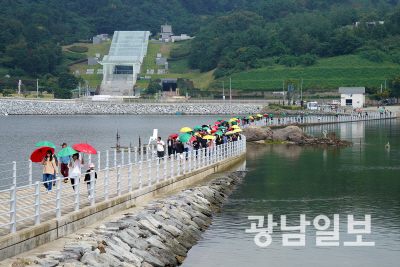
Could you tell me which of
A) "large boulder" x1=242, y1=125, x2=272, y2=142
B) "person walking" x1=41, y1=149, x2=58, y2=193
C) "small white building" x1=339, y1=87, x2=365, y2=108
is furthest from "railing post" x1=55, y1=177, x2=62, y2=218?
"small white building" x1=339, y1=87, x2=365, y2=108

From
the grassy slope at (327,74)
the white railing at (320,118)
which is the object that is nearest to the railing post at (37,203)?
the white railing at (320,118)

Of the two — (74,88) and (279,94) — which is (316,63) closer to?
(279,94)

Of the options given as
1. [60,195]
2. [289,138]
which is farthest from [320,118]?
[60,195]

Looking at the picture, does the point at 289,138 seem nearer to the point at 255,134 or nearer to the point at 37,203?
the point at 255,134

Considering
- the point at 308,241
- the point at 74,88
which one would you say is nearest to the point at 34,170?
the point at 308,241

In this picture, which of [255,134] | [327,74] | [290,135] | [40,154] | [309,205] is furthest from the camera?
[327,74]

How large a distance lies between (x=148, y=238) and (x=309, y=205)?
12.4 m

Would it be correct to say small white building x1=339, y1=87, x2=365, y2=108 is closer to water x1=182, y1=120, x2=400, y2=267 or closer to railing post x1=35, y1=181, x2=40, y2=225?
water x1=182, y1=120, x2=400, y2=267

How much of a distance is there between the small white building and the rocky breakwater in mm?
118292

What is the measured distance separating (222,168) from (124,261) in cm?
2239

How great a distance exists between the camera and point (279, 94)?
533 feet

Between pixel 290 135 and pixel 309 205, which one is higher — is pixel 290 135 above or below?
above

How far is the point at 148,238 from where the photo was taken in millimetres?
16828

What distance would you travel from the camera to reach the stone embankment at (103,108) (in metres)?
153
